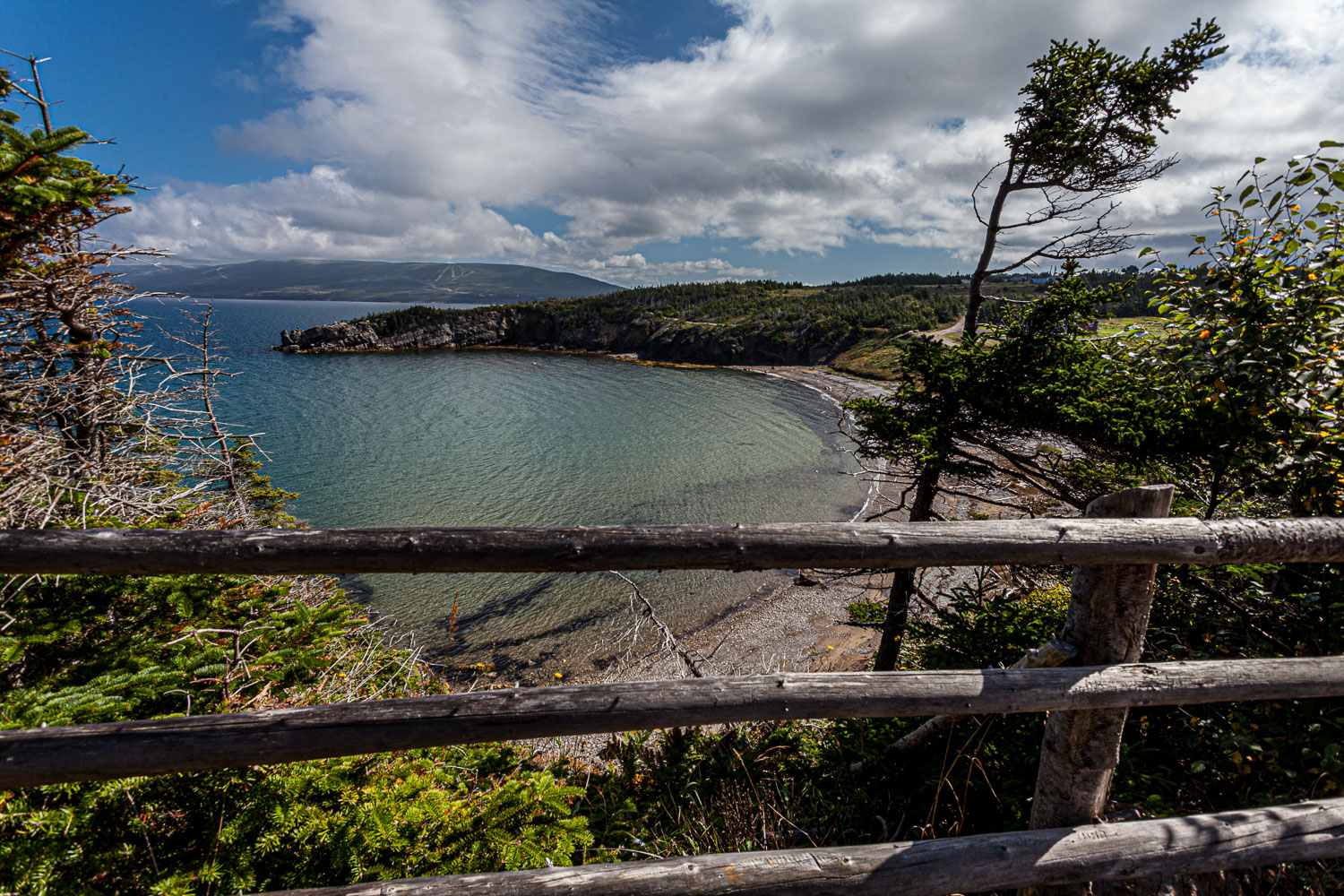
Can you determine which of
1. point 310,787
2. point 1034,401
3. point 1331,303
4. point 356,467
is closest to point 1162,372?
point 1034,401

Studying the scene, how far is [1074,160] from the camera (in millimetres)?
7523

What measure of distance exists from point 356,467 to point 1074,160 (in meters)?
29.1

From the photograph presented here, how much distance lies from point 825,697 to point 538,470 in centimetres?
2661

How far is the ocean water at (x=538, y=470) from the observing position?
14.4 meters

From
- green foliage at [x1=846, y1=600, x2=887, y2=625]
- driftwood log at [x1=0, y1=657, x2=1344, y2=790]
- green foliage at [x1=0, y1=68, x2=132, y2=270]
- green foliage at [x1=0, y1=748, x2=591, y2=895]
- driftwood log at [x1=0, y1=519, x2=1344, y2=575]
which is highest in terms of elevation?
green foliage at [x1=0, y1=68, x2=132, y2=270]

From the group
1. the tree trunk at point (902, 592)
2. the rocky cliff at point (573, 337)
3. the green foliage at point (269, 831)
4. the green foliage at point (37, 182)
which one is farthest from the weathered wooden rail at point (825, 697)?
the rocky cliff at point (573, 337)

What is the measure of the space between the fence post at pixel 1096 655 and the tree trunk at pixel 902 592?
4485 mm

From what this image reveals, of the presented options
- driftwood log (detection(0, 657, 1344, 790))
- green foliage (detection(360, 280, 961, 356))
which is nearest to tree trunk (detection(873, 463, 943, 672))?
driftwood log (detection(0, 657, 1344, 790))

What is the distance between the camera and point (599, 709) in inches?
67.9

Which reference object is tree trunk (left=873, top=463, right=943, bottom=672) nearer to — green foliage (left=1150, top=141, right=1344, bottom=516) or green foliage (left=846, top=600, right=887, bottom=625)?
green foliage (left=846, top=600, right=887, bottom=625)

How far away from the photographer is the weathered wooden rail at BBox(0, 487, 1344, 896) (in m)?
1.58

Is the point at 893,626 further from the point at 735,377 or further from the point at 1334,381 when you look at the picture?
the point at 735,377

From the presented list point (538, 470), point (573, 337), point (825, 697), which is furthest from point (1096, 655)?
point (573, 337)

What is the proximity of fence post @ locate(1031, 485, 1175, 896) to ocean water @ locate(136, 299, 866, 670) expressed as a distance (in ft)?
26.3
